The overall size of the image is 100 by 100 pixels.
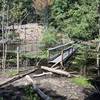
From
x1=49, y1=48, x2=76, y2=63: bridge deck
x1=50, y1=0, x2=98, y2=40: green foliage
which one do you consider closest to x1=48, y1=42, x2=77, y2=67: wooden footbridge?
x1=49, y1=48, x2=76, y2=63: bridge deck

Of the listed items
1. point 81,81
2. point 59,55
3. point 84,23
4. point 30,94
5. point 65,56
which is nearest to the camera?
point 30,94

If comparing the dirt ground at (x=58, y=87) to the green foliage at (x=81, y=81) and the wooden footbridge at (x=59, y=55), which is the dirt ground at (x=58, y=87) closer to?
the green foliage at (x=81, y=81)

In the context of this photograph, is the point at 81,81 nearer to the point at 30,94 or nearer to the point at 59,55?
the point at 30,94

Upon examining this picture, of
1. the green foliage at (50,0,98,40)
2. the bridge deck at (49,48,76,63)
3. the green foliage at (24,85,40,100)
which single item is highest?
the green foliage at (50,0,98,40)

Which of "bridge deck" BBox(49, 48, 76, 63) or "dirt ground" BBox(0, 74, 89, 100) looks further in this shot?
"bridge deck" BBox(49, 48, 76, 63)

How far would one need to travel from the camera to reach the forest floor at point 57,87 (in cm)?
1023

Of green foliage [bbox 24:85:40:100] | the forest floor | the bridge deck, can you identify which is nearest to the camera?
green foliage [bbox 24:85:40:100]

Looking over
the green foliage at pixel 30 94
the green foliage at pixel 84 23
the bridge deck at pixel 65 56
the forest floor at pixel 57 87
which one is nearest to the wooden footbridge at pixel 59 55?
the bridge deck at pixel 65 56

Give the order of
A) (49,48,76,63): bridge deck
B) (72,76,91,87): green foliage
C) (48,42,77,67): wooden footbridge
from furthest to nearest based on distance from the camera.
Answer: (49,48,76,63): bridge deck, (48,42,77,67): wooden footbridge, (72,76,91,87): green foliage

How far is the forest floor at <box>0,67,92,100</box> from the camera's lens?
10234 millimetres

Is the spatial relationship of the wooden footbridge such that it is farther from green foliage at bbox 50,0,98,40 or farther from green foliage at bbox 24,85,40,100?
green foliage at bbox 24,85,40,100

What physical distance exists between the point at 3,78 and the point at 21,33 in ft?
73.7

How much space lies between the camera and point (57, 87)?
35.9 feet

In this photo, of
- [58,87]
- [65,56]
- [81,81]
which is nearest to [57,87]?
[58,87]
